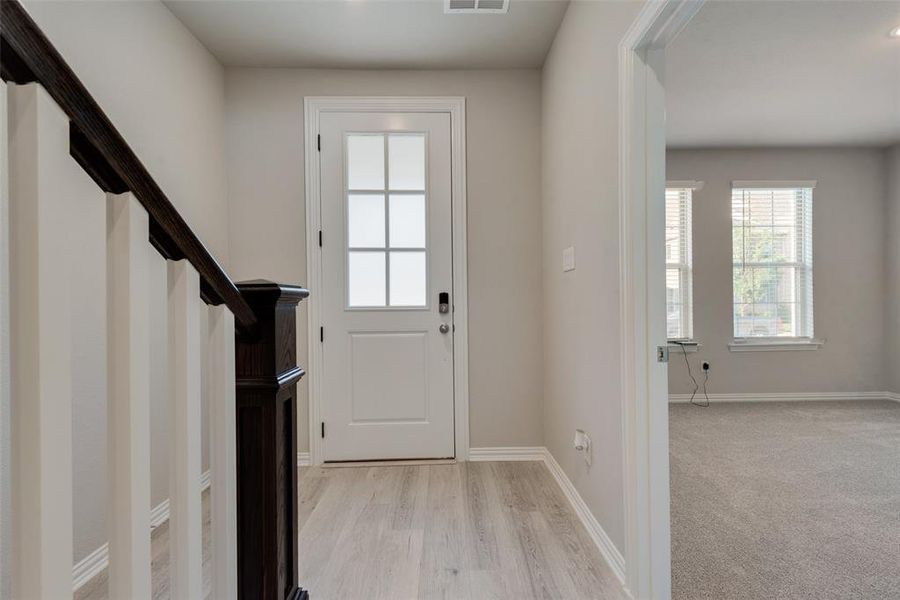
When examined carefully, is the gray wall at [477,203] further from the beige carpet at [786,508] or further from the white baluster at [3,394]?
the white baluster at [3,394]

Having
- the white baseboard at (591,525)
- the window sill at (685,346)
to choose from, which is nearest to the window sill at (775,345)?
the window sill at (685,346)

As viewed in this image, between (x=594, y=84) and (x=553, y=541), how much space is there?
6.37 ft

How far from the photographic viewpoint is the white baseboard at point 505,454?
9.21 ft

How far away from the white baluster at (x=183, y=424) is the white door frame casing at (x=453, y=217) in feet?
Answer: 6.57

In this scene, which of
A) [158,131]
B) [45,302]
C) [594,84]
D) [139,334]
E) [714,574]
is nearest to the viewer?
[45,302]

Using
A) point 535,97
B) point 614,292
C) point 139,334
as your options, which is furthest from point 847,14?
point 139,334

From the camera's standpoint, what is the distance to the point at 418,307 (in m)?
2.81

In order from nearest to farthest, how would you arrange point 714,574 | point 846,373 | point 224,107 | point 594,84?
point 714,574 → point 594,84 → point 224,107 → point 846,373

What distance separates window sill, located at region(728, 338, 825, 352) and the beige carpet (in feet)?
2.93

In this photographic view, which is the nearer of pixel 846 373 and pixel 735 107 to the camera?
A: pixel 735 107

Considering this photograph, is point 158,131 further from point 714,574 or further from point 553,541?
point 714,574

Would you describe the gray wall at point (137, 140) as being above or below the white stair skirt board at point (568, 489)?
above

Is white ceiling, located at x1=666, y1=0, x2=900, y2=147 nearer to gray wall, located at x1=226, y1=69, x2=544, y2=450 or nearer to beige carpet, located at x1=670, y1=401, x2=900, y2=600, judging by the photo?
gray wall, located at x1=226, y1=69, x2=544, y2=450

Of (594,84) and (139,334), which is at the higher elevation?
(594,84)
